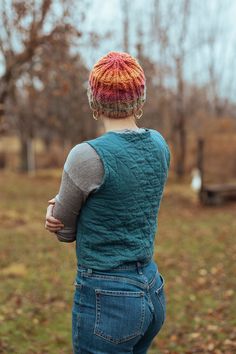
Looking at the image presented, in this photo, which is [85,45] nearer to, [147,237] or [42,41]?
[42,41]

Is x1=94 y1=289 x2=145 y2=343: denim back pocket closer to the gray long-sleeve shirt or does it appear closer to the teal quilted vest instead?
the teal quilted vest

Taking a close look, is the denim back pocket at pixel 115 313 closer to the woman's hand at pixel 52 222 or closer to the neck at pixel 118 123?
the woman's hand at pixel 52 222

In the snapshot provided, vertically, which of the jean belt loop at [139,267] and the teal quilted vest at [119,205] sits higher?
the teal quilted vest at [119,205]

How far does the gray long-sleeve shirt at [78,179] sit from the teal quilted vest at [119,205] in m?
0.02

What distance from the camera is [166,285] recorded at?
668cm

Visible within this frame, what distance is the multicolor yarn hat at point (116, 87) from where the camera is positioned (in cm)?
193

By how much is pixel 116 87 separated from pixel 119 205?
1.43 ft

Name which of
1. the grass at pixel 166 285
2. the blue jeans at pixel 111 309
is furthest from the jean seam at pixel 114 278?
the grass at pixel 166 285

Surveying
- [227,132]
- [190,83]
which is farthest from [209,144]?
[190,83]

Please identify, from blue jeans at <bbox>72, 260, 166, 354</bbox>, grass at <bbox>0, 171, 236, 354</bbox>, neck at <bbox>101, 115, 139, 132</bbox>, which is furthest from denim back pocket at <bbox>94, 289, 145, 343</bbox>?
grass at <bbox>0, 171, 236, 354</bbox>

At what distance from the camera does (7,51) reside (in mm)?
11039

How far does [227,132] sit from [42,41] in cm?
850

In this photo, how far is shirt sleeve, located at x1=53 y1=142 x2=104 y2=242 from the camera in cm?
186

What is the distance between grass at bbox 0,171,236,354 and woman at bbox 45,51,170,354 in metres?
2.45
